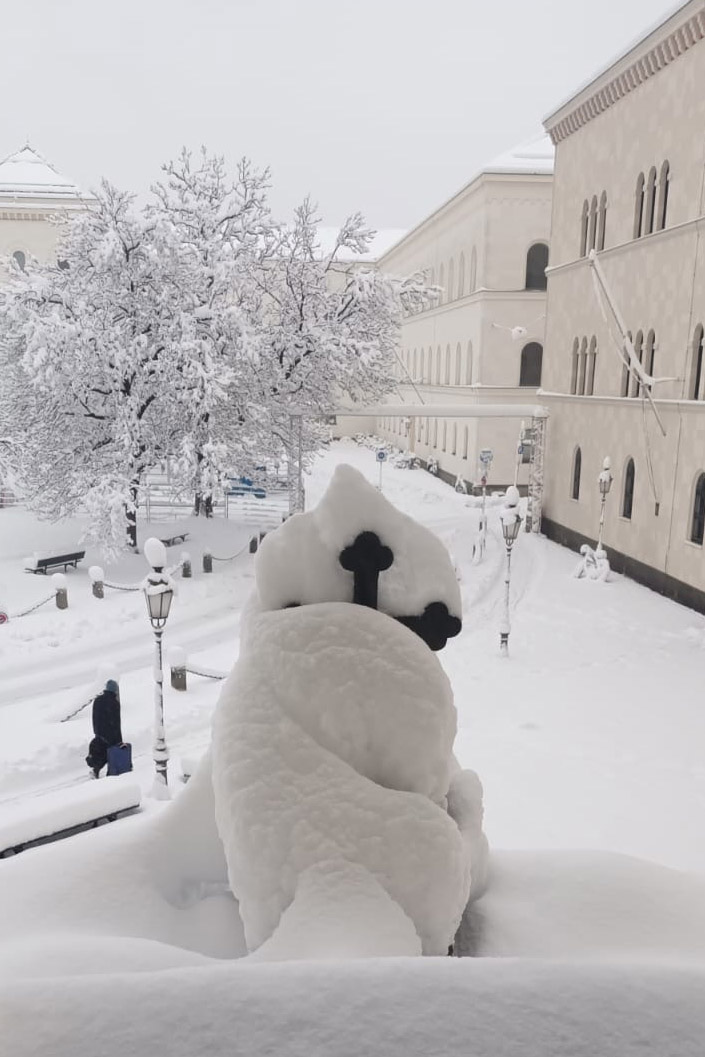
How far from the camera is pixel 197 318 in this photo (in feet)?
66.0

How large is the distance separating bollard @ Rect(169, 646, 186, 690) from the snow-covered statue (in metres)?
9.72

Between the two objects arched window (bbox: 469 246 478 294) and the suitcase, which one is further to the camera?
arched window (bbox: 469 246 478 294)

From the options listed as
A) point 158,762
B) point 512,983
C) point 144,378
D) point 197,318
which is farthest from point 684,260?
point 512,983

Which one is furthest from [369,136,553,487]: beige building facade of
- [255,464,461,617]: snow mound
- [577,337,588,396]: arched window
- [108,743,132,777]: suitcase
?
[255,464,461,617]: snow mound

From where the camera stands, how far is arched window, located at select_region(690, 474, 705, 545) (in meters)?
17.6

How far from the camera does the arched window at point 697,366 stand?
17484 mm

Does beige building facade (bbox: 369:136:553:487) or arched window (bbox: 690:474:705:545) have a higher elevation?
beige building facade (bbox: 369:136:553:487)

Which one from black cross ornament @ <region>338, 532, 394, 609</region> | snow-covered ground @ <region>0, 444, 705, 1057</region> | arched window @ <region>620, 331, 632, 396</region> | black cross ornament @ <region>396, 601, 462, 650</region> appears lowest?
snow-covered ground @ <region>0, 444, 705, 1057</region>

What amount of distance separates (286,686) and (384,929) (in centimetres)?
92

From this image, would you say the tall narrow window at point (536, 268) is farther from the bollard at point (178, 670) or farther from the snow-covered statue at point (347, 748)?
the snow-covered statue at point (347, 748)

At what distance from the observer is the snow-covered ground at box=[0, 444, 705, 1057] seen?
1.65 meters

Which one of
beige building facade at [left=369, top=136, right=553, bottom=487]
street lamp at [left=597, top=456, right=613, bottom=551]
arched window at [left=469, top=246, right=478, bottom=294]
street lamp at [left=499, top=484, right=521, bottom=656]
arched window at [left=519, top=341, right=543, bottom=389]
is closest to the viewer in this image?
street lamp at [left=499, top=484, right=521, bottom=656]

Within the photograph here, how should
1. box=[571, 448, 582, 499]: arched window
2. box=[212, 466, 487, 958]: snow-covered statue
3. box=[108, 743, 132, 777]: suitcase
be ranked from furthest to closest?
box=[571, 448, 582, 499]: arched window, box=[108, 743, 132, 777]: suitcase, box=[212, 466, 487, 958]: snow-covered statue

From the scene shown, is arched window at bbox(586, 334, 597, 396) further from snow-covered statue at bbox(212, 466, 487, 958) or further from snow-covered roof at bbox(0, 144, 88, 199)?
snow-covered roof at bbox(0, 144, 88, 199)
